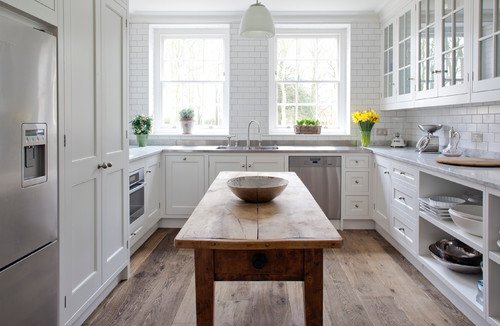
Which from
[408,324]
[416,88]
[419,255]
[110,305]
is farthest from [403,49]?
[110,305]

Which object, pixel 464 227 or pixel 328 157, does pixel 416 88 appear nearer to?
pixel 328 157

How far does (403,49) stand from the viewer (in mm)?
4371

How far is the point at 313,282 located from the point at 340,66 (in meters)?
4.33

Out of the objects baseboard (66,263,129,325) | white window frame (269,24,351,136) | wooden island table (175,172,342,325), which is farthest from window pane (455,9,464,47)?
baseboard (66,263,129,325)

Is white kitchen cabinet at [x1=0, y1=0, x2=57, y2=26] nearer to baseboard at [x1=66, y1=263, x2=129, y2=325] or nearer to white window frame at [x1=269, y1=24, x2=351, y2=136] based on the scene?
baseboard at [x1=66, y1=263, x2=129, y2=325]

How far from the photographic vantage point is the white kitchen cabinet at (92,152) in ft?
7.03

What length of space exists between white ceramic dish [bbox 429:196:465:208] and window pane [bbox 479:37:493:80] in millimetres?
934

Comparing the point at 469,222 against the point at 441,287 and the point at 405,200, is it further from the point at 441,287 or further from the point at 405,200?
the point at 405,200

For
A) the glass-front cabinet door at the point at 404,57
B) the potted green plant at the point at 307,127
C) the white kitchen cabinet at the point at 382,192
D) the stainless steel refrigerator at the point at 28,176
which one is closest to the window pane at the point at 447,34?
the glass-front cabinet door at the point at 404,57

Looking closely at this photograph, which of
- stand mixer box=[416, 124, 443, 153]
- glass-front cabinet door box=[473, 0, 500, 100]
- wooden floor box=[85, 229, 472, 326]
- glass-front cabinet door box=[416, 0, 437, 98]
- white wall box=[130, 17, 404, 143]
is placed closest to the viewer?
wooden floor box=[85, 229, 472, 326]

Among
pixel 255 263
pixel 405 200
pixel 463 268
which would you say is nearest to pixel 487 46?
pixel 405 200

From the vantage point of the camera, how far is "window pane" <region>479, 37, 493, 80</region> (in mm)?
2697

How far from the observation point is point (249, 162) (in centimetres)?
465

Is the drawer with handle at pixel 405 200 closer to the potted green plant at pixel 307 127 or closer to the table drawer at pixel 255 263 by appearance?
the potted green plant at pixel 307 127
